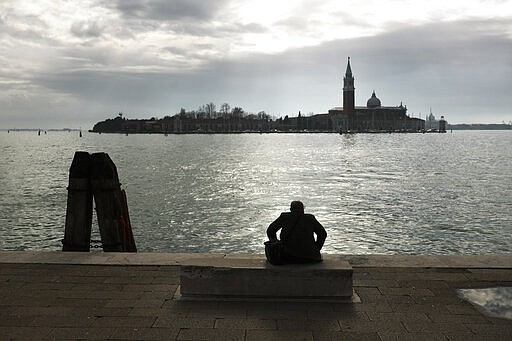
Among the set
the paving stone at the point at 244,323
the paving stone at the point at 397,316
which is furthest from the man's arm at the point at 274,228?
the paving stone at the point at 397,316

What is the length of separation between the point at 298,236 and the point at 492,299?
2.74 meters

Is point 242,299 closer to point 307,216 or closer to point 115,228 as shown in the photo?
point 307,216

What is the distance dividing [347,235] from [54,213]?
14.0 m

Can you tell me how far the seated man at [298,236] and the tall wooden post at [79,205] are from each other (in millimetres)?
5052

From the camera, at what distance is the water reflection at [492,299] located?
6570mm

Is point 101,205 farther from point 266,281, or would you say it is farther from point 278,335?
point 278,335

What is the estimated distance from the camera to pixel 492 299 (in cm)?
702

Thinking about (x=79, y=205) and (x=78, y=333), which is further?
(x=79, y=205)

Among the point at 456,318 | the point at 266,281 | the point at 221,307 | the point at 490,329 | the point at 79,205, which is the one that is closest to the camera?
the point at 490,329

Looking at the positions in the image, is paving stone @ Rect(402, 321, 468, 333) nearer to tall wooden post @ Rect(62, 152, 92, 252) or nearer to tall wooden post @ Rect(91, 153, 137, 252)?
tall wooden post @ Rect(91, 153, 137, 252)

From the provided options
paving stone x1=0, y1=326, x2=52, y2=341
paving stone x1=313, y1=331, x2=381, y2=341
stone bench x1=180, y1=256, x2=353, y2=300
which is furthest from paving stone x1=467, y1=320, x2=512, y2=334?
paving stone x1=0, y1=326, x2=52, y2=341

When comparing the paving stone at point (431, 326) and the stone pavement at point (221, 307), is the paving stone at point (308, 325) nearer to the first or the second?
the stone pavement at point (221, 307)

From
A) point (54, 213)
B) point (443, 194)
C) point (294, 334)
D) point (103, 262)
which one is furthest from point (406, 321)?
point (443, 194)

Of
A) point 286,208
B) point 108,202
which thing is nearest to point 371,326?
point 108,202
